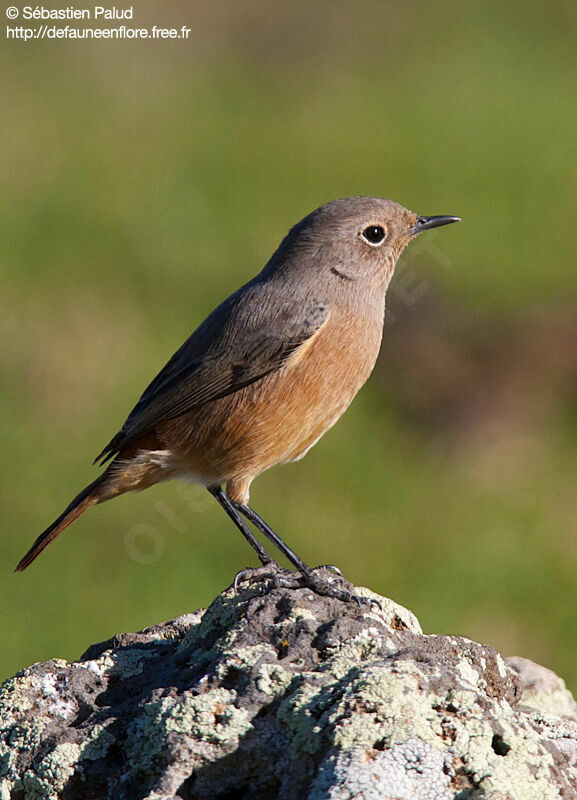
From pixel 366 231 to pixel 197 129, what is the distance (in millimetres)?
8647

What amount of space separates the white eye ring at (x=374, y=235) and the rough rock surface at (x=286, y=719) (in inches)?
100

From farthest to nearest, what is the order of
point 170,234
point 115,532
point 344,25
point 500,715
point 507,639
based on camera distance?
point 344,25
point 170,234
point 115,532
point 507,639
point 500,715

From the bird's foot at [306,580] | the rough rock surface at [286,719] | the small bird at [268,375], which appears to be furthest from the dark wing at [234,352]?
the rough rock surface at [286,719]

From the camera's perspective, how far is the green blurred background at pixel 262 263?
9.22 m

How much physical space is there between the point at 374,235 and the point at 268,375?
40.1 inches

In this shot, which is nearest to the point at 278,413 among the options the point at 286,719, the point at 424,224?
the point at 424,224

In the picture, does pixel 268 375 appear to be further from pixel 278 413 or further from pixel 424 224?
pixel 424 224

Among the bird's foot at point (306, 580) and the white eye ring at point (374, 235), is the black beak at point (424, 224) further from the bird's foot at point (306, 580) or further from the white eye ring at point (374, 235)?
the bird's foot at point (306, 580)

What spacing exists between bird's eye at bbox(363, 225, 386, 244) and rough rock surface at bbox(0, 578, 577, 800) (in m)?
2.55

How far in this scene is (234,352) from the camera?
6.15m

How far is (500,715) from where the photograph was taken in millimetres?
3641

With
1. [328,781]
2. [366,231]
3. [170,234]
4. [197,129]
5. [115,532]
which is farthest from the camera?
[197,129]

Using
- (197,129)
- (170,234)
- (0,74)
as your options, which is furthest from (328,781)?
(0,74)

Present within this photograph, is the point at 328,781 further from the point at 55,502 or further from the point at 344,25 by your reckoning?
the point at 344,25
